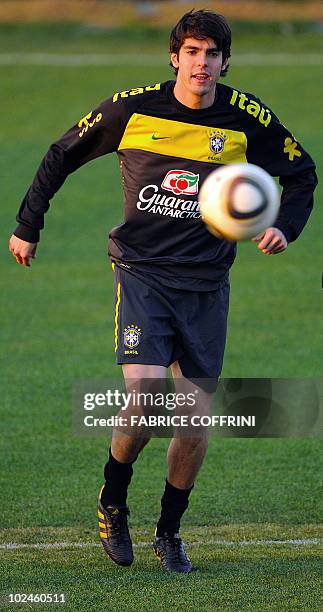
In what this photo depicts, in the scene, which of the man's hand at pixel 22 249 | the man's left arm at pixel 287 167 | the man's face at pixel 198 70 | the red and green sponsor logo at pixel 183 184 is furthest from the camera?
the man's hand at pixel 22 249

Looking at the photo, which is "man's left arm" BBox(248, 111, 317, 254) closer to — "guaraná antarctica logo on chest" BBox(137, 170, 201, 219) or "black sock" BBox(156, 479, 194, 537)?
"guaraná antarctica logo on chest" BBox(137, 170, 201, 219)

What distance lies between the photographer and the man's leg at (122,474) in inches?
253

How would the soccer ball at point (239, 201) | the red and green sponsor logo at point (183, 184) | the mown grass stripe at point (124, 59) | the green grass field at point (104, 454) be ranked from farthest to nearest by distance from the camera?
the mown grass stripe at point (124, 59)
the red and green sponsor logo at point (183, 184)
the green grass field at point (104, 454)
the soccer ball at point (239, 201)

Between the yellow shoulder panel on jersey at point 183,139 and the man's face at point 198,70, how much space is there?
0.13 metres

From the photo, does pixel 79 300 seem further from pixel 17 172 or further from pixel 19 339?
pixel 17 172

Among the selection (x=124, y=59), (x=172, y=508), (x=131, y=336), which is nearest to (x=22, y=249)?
(x=131, y=336)

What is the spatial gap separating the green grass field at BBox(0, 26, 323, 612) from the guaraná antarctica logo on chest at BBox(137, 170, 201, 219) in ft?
5.50

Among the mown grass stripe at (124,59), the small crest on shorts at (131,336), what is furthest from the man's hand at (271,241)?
the mown grass stripe at (124,59)

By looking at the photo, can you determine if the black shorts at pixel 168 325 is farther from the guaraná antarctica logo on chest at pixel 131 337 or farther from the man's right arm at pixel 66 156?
the man's right arm at pixel 66 156

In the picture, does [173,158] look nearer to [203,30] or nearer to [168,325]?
[203,30]

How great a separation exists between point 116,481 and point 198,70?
6.49 feet

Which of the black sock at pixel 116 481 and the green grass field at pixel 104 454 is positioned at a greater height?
the black sock at pixel 116 481

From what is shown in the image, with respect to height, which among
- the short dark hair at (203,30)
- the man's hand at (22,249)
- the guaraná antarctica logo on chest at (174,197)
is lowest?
the man's hand at (22,249)

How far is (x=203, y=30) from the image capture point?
6398 mm
